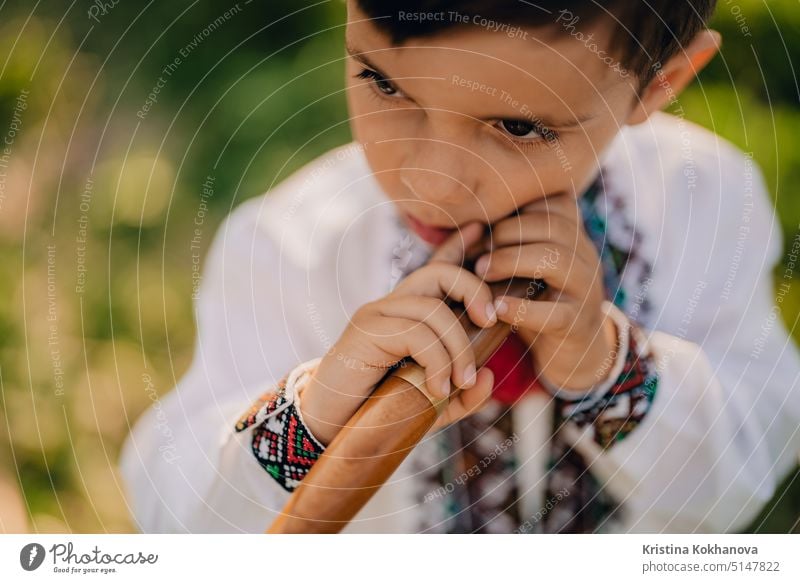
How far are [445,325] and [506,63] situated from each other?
5.8 inches

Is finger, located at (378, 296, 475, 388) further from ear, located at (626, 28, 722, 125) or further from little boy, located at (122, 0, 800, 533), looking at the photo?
ear, located at (626, 28, 722, 125)

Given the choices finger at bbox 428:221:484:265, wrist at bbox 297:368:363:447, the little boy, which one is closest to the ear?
the little boy

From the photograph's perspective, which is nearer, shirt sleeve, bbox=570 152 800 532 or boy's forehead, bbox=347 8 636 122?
boy's forehead, bbox=347 8 636 122

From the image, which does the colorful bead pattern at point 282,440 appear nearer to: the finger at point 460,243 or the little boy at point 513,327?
the little boy at point 513,327

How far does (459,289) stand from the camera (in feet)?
1.59

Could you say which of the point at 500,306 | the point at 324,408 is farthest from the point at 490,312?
the point at 324,408

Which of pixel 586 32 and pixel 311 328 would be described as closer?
pixel 586 32

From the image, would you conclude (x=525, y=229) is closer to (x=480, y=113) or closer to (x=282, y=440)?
(x=480, y=113)

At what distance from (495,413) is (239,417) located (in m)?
0.17

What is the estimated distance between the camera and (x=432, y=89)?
44 cm

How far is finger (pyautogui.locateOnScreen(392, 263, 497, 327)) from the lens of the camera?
48 centimetres
